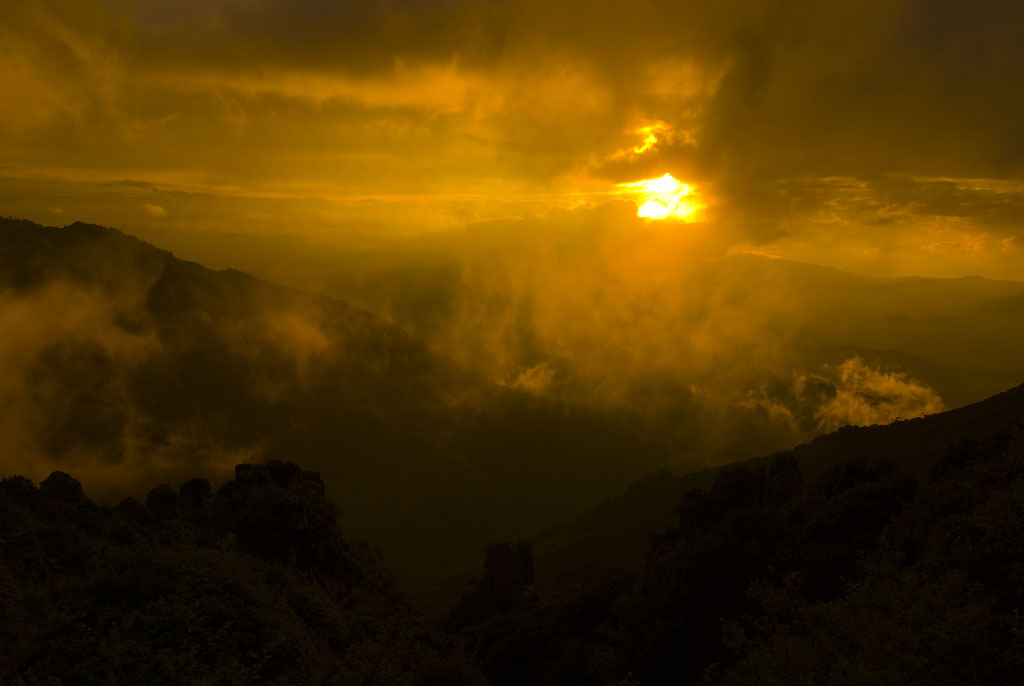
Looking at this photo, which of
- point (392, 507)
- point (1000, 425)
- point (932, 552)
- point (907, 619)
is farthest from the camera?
point (392, 507)

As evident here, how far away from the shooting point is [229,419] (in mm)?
183125

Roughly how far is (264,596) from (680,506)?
36964mm

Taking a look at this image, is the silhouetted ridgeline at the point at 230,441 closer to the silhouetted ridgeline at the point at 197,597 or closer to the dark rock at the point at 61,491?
the silhouetted ridgeline at the point at 197,597

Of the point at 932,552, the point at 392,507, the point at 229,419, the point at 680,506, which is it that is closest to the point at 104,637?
the point at 932,552

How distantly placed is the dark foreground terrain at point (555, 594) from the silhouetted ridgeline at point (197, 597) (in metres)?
0.13

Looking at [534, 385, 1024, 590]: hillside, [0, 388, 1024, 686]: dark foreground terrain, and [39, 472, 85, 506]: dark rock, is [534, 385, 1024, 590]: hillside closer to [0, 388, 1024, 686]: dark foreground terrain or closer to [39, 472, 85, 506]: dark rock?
[0, 388, 1024, 686]: dark foreground terrain

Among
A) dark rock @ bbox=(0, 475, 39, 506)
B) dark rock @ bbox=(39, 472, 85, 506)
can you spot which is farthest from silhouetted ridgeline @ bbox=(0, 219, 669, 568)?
dark rock @ bbox=(0, 475, 39, 506)

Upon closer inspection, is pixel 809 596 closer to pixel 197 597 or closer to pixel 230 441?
pixel 197 597

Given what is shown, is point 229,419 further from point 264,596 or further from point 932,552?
point 932,552

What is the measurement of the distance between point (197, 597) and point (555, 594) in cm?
4336

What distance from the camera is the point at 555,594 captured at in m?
64.8

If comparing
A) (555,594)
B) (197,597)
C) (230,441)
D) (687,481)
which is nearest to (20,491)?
(197,597)

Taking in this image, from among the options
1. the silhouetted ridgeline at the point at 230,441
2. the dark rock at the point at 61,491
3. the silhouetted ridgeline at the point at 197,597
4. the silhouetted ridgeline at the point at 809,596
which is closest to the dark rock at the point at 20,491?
the silhouetted ridgeline at the point at 197,597

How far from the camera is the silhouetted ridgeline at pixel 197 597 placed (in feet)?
75.3
